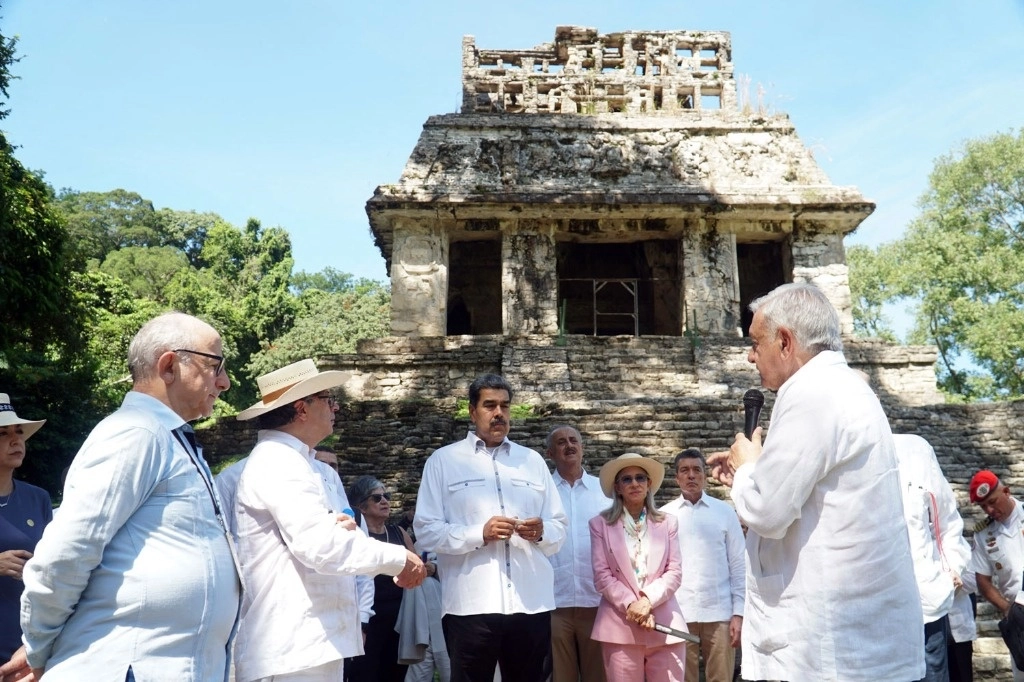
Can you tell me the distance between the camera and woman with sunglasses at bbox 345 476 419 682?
5.33m

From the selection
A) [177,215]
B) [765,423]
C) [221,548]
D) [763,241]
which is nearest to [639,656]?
[221,548]

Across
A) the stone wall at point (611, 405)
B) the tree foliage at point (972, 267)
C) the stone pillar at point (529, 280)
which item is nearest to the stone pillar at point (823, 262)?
the stone wall at point (611, 405)

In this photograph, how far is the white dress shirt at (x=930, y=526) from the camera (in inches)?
151

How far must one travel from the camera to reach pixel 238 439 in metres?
14.7

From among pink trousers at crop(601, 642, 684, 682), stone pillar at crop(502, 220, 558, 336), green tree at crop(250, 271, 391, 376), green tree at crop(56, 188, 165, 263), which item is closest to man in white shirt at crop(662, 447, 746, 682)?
pink trousers at crop(601, 642, 684, 682)

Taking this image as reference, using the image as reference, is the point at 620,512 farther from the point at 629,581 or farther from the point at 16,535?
the point at 16,535

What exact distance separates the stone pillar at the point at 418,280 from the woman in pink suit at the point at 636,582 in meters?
12.0

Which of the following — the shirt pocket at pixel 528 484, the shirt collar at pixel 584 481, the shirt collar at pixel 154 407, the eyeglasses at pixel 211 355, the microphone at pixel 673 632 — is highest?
the eyeglasses at pixel 211 355

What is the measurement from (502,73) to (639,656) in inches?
664

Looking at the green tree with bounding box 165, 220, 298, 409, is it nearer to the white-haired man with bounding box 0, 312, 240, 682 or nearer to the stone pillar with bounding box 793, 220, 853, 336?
the stone pillar with bounding box 793, 220, 853, 336

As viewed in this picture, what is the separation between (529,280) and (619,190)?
97.9 inches

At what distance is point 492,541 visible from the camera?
4.13m

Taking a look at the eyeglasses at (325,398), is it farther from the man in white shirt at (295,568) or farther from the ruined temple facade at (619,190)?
the ruined temple facade at (619,190)

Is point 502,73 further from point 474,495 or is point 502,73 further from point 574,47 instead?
point 474,495
